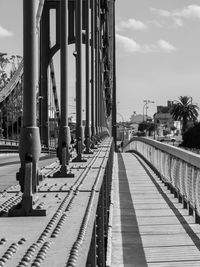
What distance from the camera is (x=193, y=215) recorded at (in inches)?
355

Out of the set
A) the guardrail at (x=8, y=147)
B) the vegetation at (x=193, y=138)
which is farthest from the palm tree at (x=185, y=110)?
the guardrail at (x=8, y=147)

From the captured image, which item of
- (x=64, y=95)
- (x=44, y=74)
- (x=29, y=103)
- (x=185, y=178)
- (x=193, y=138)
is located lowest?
(x=193, y=138)

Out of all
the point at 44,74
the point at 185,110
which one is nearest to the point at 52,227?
the point at 44,74

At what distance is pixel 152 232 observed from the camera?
789cm

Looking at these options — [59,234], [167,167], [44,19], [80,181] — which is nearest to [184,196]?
[167,167]

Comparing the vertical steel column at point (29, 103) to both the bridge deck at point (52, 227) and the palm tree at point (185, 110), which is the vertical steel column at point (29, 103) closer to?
the bridge deck at point (52, 227)

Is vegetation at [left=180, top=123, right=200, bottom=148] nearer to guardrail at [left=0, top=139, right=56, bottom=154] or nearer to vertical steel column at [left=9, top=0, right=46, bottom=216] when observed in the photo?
guardrail at [left=0, top=139, right=56, bottom=154]

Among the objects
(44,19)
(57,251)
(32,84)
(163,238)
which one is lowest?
(163,238)

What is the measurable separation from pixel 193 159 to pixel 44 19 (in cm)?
3187

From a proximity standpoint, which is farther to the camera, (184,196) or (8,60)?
(8,60)

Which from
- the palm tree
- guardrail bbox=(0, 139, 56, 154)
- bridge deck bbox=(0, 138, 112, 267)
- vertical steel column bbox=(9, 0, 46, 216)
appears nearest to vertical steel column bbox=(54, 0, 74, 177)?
bridge deck bbox=(0, 138, 112, 267)

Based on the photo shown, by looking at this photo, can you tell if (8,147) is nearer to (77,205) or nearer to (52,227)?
(77,205)

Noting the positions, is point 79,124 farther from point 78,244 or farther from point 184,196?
point 78,244

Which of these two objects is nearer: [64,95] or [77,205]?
[77,205]
